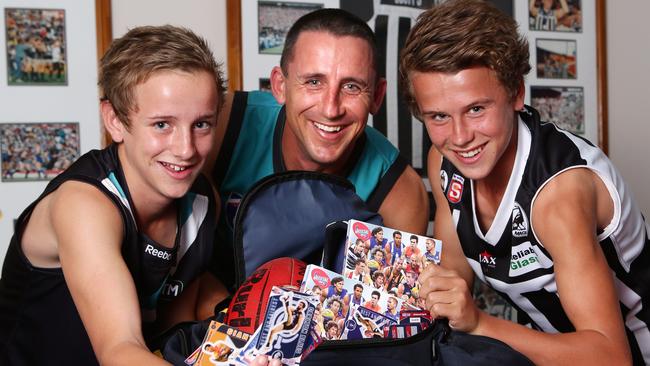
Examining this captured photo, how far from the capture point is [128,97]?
1.12 m

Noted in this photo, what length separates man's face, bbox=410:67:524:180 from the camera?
118 cm

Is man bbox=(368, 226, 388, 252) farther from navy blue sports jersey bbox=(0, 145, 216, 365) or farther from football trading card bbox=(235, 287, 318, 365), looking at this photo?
navy blue sports jersey bbox=(0, 145, 216, 365)

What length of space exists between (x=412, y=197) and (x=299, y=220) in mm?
459

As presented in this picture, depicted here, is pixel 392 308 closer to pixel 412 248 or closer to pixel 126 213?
pixel 412 248

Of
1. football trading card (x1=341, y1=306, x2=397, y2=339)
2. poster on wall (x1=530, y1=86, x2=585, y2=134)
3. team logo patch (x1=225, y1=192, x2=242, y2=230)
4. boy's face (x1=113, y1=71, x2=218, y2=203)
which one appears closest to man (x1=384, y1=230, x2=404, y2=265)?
football trading card (x1=341, y1=306, x2=397, y2=339)

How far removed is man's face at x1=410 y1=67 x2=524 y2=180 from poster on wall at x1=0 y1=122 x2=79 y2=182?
104 cm

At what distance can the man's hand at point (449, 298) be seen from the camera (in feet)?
3.24

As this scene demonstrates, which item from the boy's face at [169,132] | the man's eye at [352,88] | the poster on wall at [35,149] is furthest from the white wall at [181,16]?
the boy's face at [169,132]

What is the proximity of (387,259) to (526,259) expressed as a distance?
0.36 meters

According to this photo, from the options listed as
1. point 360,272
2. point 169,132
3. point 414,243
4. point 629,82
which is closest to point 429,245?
point 414,243

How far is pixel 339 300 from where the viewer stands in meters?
0.92

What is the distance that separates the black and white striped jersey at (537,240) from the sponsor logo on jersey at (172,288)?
559mm

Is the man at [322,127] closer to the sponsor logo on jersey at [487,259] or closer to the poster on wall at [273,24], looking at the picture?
the sponsor logo on jersey at [487,259]

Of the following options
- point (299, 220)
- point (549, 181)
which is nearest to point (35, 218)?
point (299, 220)
